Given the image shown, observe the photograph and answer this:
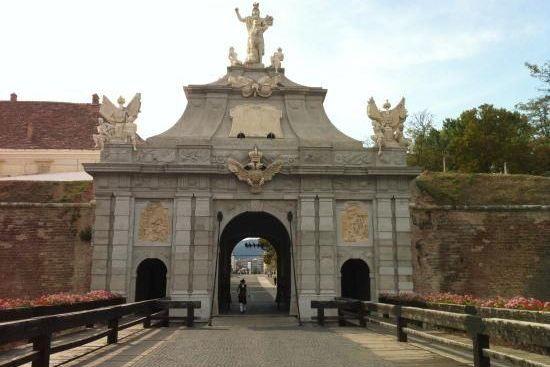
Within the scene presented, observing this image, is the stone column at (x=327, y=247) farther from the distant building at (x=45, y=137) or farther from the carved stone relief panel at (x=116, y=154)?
the distant building at (x=45, y=137)

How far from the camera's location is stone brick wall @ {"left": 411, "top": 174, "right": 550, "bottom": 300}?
23625 millimetres

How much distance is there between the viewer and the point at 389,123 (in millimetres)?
23047

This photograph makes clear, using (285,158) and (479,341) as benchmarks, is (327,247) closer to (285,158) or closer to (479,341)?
(285,158)

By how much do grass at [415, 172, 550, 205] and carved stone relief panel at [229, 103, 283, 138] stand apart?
26.5ft

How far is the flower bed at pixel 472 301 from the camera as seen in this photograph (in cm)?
1187

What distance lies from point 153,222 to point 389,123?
35.0 feet

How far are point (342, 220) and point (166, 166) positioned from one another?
746 centimetres

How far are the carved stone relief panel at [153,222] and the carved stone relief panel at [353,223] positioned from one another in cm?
697

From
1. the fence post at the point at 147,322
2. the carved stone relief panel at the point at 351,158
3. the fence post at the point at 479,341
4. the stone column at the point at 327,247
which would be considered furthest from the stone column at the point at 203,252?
the fence post at the point at 479,341

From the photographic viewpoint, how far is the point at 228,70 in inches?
969

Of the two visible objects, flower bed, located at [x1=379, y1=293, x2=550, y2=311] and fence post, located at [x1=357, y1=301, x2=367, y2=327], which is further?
fence post, located at [x1=357, y1=301, x2=367, y2=327]

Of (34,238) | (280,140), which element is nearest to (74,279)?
(34,238)

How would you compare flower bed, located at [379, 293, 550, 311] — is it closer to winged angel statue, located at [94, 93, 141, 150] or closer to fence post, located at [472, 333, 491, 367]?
fence post, located at [472, 333, 491, 367]

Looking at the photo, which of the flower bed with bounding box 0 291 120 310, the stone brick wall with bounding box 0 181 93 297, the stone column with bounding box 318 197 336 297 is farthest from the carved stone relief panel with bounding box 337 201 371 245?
the stone brick wall with bounding box 0 181 93 297
